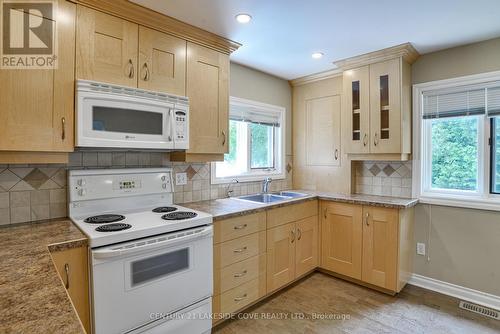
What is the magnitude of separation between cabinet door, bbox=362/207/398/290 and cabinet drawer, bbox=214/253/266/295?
108 cm

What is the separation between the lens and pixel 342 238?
2924 millimetres

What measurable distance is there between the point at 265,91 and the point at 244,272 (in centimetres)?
211

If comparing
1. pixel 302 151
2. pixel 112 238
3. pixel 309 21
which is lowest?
pixel 112 238

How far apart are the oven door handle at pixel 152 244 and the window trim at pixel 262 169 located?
3.22 ft

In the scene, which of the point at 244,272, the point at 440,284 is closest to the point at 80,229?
the point at 244,272

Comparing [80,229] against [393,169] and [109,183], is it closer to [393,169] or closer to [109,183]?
[109,183]

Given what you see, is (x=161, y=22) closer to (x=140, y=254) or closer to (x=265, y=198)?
(x=140, y=254)

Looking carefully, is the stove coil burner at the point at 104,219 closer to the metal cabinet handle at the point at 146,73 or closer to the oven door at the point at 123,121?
the oven door at the point at 123,121

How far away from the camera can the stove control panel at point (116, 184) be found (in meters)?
1.85

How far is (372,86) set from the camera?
285 cm

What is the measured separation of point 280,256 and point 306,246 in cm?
45

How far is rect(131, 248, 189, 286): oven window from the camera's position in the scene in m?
1.59

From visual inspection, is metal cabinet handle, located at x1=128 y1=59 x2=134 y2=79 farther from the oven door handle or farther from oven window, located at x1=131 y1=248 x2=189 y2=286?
oven window, located at x1=131 y1=248 x2=189 y2=286

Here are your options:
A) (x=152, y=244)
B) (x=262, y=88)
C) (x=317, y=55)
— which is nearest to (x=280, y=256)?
(x=152, y=244)
